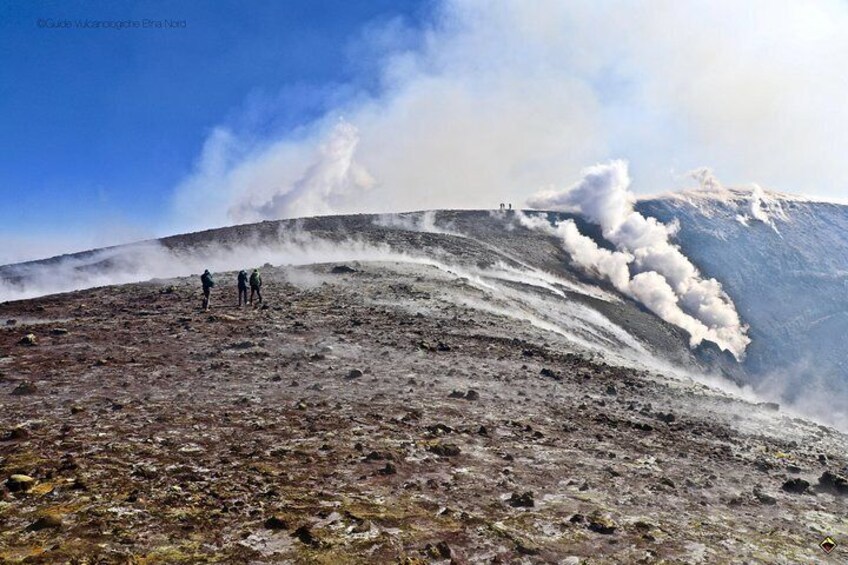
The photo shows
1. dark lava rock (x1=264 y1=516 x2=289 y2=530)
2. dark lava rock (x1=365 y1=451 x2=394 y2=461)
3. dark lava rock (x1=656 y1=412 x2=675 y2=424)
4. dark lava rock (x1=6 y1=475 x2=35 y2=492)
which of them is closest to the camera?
dark lava rock (x1=264 y1=516 x2=289 y2=530)

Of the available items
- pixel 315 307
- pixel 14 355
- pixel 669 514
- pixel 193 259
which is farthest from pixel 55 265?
pixel 669 514

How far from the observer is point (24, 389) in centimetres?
1206

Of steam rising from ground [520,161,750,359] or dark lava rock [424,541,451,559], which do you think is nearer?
dark lava rock [424,541,451,559]

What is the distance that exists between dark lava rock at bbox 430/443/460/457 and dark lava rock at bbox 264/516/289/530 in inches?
146

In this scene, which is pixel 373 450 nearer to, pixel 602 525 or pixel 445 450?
pixel 445 450

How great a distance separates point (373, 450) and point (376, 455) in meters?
0.34

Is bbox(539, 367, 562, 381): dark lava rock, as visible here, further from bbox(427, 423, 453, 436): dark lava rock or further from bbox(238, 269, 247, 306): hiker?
bbox(238, 269, 247, 306): hiker

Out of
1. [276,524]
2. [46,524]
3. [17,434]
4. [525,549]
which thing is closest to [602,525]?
[525,549]

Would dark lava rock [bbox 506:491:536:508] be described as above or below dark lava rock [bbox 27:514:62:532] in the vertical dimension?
below

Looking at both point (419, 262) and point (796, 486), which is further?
point (419, 262)

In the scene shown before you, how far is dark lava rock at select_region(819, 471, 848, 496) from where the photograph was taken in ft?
33.8

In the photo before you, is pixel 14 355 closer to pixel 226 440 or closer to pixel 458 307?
pixel 226 440

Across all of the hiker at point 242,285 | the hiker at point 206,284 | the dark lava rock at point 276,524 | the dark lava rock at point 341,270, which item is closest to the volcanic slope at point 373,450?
the dark lava rock at point 276,524

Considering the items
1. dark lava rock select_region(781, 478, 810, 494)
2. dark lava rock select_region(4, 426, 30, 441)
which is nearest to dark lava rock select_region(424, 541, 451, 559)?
dark lava rock select_region(4, 426, 30, 441)
